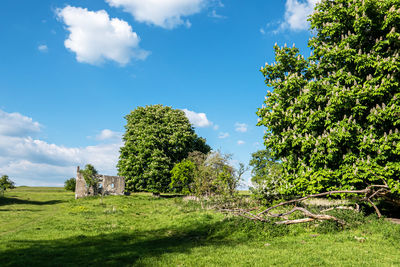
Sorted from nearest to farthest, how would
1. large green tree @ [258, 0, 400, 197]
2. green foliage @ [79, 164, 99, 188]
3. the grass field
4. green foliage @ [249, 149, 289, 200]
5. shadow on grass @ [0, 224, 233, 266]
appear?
1. the grass field
2. shadow on grass @ [0, 224, 233, 266]
3. large green tree @ [258, 0, 400, 197]
4. green foliage @ [249, 149, 289, 200]
5. green foliage @ [79, 164, 99, 188]

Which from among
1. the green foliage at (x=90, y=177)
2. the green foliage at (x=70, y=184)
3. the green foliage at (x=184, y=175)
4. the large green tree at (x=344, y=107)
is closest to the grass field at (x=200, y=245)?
the large green tree at (x=344, y=107)

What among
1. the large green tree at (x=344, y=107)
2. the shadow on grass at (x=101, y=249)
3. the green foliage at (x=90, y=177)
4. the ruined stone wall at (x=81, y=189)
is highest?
the large green tree at (x=344, y=107)

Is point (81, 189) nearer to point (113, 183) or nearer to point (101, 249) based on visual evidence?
point (113, 183)

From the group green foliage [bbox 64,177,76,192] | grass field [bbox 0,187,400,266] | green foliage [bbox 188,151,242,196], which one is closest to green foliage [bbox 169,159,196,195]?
green foliage [bbox 188,151,242,196]

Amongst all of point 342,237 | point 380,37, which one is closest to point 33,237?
point 342,237

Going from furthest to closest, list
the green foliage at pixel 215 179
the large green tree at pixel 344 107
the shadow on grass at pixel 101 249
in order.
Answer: the green foliage at pixel 215 179 < the large green tree at pixel 344 107 < the shadow on grass at pixel 101 249

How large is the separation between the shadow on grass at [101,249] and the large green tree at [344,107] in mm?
9717

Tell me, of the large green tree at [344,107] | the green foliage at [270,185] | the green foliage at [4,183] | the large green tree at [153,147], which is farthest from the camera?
the large green tree at [153,147]

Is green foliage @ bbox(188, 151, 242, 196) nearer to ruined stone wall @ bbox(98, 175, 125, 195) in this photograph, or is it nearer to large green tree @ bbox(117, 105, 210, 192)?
large green tree @ bbox(117, 105, 210, 192)

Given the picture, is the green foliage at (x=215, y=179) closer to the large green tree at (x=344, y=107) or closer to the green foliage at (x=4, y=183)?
the large green tree at (x=344, y=107)

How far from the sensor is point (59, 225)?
2045cm

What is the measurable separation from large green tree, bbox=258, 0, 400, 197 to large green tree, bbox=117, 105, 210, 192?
31113mm

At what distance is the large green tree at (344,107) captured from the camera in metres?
18.9

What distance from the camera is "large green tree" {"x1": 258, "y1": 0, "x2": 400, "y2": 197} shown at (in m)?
18.9
